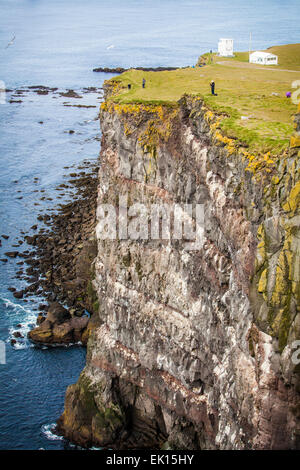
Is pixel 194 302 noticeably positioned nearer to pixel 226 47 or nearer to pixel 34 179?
pixel 226 47

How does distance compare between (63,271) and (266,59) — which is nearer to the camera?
(266,59)

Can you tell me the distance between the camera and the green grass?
3020 cm

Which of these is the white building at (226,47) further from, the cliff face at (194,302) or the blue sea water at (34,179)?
the cliff face at (194,302)

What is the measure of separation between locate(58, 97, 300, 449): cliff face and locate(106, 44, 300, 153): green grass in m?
1.35

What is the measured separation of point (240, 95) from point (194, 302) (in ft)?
50.7

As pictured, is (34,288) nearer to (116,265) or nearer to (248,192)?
(116,265)

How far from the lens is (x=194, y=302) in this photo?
36.9 metres

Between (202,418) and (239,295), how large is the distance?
1287 cm

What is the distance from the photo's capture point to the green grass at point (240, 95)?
3020 cm

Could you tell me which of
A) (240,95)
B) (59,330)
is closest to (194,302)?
(240,95)

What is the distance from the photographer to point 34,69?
193000 mm

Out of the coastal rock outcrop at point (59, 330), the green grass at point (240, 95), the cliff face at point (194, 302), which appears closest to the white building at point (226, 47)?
the green grass at point (240, 95)

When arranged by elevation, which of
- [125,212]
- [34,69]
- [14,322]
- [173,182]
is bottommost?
[14,322]
